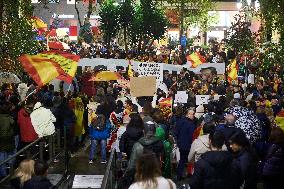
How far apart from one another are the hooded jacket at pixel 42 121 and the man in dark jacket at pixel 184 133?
8.88 feet

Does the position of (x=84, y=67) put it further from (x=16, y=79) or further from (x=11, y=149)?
(x=11, y=149)

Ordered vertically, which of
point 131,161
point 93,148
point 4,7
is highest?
point 4,7

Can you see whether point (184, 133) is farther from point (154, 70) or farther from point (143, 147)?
point (154, 70)

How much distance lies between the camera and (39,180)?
8703 millimetres

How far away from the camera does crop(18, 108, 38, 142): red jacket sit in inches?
569

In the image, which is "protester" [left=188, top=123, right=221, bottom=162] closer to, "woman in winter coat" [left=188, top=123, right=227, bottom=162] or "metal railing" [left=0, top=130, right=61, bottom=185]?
"woman in winter coat" [left=188, top=123, right=227, bottom=162]

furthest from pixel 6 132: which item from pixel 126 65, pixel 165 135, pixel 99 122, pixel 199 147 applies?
pixel 126 65

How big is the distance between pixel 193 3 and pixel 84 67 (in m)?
35.5

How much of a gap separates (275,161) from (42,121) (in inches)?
224

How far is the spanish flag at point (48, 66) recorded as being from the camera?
15.7 meters

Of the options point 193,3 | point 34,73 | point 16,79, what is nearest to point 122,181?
point 34,73

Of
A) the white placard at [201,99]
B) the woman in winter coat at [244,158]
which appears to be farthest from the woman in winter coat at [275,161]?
the white placard at [201,99]

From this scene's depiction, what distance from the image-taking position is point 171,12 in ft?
227

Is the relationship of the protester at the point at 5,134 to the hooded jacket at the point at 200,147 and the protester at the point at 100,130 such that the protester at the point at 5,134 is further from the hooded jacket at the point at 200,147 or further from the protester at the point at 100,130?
the hooded jacket at the point at 200,147
